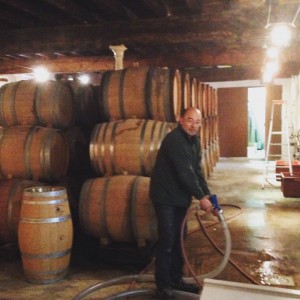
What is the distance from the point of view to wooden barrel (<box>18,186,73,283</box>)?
3709mm

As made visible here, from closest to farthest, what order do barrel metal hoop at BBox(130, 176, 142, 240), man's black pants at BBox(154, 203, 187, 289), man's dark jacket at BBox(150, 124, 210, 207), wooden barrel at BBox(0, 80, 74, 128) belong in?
man's dark jacket at BBox(150, 124, 210, 207)
man's black pants at BBox(154, 203, 187, 289)
barrel metal hoop at BBox(130, 176, 142, 240)
wooden barrel at BBox(0, 80, 74, 128)

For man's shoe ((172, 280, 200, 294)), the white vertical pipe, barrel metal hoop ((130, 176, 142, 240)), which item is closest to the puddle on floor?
man's shoe ((172, 280, 200, 294))

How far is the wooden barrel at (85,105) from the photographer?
509cm

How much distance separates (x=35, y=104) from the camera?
183 inches

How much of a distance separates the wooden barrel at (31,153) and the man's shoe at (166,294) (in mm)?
1864

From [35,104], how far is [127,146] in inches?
47.5

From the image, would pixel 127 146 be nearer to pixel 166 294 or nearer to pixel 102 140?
pixel 102 140

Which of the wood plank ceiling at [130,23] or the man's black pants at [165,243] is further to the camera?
the wood plank ceiling at [130,23]

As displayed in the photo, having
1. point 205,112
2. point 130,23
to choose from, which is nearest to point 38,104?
point 130,23

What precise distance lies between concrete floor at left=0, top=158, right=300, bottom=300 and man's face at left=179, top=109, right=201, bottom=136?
99 centimetres

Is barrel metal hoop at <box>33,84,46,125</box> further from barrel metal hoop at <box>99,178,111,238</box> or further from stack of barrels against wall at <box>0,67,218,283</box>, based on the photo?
barrel metal hoop at <box>99,178,111,238</box>

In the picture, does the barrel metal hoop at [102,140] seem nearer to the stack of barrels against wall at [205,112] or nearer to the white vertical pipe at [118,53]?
the white vertical pipe at [118,53]

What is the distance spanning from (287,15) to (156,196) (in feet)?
10.9

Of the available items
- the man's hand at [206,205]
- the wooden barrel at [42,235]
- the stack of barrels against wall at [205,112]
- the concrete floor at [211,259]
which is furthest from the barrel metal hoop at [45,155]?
the stack of barrels against wall at [205,112]
